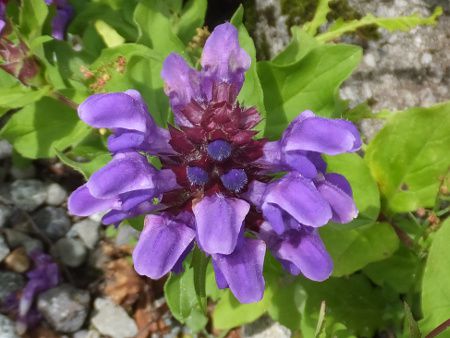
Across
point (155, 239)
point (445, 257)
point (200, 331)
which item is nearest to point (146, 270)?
point (155, 239)

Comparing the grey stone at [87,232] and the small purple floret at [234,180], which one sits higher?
the small purple floret at [234,180]

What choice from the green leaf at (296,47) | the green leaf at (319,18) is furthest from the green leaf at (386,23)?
the green leaf at (296,47)

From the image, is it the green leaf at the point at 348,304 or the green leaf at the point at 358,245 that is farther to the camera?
the green leaf at the point at 348,304

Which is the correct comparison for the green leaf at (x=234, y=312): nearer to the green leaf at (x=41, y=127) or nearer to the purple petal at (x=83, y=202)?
the green leaf at (x=41, y=127)

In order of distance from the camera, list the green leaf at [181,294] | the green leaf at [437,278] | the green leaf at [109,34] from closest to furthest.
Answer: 1. the green leaf at [181,294]
2. the green leaf at [437,278]
3. the green leaf at [109,34]

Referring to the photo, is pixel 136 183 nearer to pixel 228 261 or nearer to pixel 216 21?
pixel 228 261

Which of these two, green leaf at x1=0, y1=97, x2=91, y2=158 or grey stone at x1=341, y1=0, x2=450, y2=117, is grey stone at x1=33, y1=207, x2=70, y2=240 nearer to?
green leaf at x1=0, y1=97, x2=91, y2=158

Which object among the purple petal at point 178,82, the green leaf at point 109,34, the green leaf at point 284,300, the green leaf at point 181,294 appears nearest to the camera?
the purple petal at point 178,82

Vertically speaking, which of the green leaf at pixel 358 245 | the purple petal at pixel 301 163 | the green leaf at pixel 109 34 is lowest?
the green leaf at pixel 358 245

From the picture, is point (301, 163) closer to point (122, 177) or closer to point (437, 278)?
point (122, 177)
